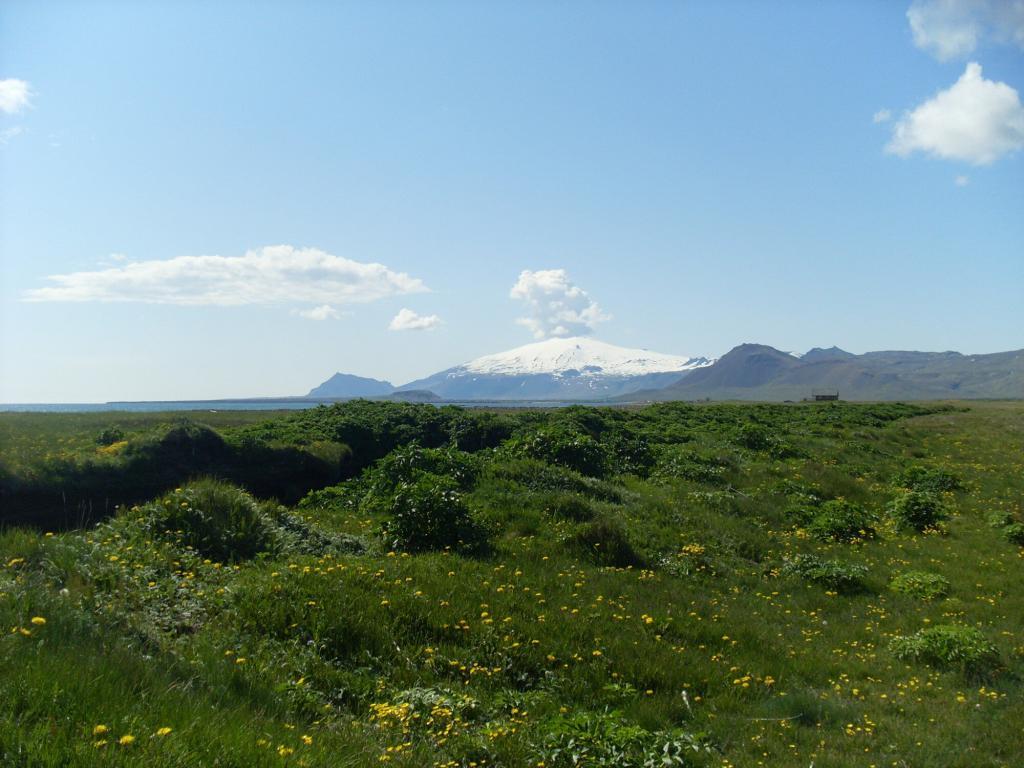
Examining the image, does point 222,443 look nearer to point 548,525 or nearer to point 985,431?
point 548,525

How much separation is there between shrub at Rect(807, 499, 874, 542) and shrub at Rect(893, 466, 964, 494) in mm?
6074

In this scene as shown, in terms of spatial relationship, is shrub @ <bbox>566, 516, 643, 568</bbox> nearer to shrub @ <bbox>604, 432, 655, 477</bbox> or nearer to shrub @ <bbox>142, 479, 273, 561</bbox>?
shrub @ <bbox>142, 479, 273, 561</bbox>

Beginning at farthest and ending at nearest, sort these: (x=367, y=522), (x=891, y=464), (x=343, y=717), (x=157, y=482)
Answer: (x=891, y=464), (x=157, y=482), (x=367, y=522), (x=343, y=717)

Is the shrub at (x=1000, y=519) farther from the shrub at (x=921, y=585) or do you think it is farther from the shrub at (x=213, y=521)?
the shrub at (x=213, y=521)

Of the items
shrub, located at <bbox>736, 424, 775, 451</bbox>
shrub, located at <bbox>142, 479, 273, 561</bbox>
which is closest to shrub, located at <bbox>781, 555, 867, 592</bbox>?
shrub, located at <bbox>142, 479, 273, 561</bbox>

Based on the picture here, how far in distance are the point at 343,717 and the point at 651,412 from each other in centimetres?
5126

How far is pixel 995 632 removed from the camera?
10125 mm

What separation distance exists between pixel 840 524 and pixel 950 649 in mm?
8689

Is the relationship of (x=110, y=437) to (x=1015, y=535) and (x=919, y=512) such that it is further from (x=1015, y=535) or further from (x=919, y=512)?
(x=1015, y=535)

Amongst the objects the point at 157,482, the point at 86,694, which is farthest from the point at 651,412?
the point at 86,694

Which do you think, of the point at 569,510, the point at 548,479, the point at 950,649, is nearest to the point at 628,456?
the point at 548,479

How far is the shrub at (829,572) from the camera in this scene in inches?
501

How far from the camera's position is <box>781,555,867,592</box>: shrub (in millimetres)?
12734

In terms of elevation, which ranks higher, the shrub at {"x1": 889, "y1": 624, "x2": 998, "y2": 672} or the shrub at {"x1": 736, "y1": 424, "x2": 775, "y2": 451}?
the shrub at {"x1": 736, "y1": 424, "x2": 775, "y2": 451}
